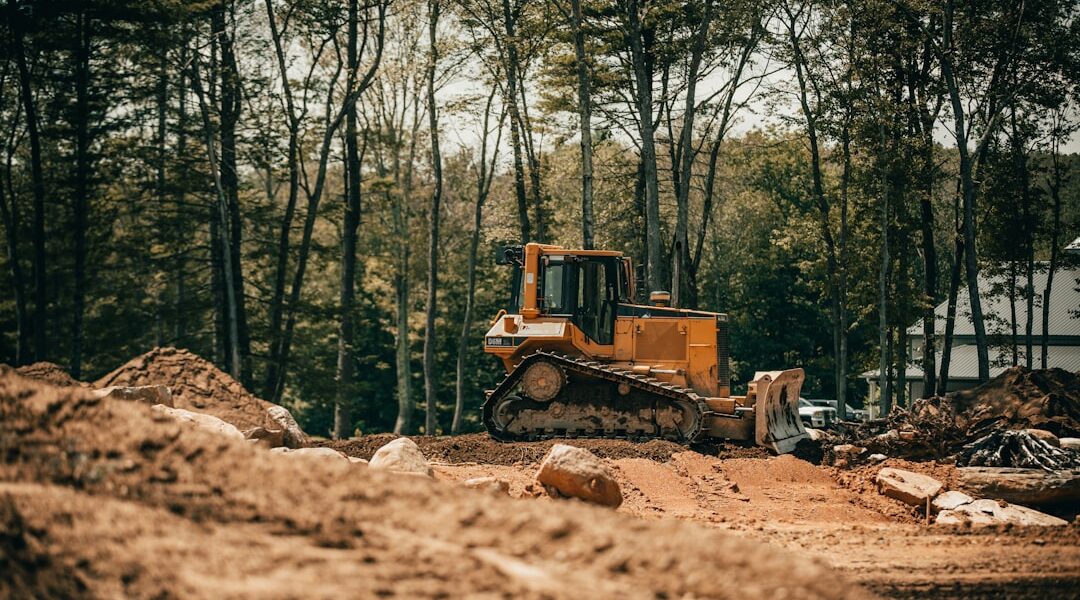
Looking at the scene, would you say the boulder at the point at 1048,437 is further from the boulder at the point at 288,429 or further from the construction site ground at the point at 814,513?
the boulder at the point at 288,429

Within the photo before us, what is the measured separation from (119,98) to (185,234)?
155 inches

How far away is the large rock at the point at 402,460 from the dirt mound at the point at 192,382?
6192mm

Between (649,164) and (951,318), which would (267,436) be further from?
(951,318)

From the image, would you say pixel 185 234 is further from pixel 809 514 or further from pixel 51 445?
pixel 51 445

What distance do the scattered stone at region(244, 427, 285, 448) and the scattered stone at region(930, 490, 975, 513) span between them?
7975mm

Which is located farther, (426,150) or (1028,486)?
(426,150)

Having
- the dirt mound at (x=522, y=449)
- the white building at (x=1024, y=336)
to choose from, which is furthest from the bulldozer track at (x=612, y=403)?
the white building at (x=1024, y=336)

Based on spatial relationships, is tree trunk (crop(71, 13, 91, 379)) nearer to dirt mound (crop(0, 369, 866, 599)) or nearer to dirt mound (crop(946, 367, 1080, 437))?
dirt mound (crop(946, 367, 1080, 437))

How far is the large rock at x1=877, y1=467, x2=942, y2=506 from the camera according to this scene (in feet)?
41.4

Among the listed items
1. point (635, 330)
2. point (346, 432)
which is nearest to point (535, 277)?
point (635, 330)

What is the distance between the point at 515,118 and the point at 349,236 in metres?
6.51

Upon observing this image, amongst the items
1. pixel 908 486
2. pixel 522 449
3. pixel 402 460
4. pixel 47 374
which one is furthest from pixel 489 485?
pixel 47 374

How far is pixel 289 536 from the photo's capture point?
5273 millimetres

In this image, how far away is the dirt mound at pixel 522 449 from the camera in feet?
48.9
